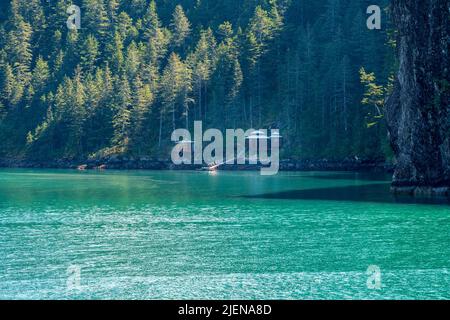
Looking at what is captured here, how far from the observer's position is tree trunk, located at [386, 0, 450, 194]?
6091 centimetres

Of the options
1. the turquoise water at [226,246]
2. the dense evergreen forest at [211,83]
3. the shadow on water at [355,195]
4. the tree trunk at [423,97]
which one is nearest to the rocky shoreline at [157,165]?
the dense evergreen forest at [211,83]

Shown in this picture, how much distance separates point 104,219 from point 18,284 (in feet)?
71.5

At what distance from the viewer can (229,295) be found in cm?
2780

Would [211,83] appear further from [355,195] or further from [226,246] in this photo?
[226,246]

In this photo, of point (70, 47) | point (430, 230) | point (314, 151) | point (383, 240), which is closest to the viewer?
point (383, 240)

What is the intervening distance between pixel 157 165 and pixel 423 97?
7817 centimetres

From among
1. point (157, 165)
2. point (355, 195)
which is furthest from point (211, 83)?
point (355, 195)

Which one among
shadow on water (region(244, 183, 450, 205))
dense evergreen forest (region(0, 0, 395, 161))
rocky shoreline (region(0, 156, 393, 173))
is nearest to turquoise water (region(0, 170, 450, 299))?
shadow on water (region(244, 183, 450, 205))

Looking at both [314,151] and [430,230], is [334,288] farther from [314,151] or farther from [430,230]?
[314,151]

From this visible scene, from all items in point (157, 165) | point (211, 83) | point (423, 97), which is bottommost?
point (157, 165)

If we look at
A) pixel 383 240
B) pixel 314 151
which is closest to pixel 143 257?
pixel 383 240

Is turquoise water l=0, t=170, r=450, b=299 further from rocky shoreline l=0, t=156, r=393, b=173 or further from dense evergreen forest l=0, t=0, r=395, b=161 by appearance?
dense evergreen forest l=0, t=0, r=395, b=161

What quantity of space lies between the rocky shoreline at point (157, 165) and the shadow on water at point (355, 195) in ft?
95.8

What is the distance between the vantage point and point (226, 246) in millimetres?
38688
